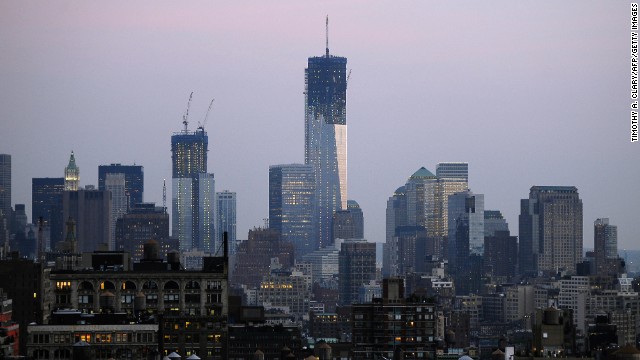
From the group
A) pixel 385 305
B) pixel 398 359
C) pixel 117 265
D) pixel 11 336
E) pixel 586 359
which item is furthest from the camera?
pixel 385 305

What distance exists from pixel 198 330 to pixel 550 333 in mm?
29349

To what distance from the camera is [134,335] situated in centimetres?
12556

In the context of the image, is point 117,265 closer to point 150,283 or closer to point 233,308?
point 150,283

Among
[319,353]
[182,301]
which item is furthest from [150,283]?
[319,353]

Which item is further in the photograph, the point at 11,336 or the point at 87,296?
the point at 87,296

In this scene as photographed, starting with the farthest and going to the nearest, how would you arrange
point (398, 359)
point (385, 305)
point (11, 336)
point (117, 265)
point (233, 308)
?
1. point (233, 308)
2. point (385, 305)
3. point (398, 359)
4. point (117, 265)
5. point (11, 336)

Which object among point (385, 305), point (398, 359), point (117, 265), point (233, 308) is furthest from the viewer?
point (233, 308)

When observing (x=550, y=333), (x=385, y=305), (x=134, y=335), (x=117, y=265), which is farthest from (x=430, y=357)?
(x=134, y=335)

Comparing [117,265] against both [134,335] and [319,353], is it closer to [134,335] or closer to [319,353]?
[134,335]

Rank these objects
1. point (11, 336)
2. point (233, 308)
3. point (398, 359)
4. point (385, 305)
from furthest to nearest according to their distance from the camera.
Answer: point (233, 308)
point (385, 305)
point (398, 359)
point (11, 336)

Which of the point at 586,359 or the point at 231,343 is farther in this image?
the point at 231,343

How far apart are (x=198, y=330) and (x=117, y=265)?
467 inches

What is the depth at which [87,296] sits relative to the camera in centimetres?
14538

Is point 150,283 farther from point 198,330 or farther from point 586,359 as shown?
point 586,359
